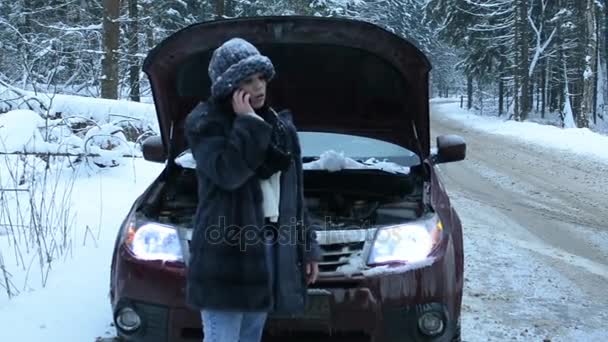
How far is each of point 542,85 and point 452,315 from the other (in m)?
43.9

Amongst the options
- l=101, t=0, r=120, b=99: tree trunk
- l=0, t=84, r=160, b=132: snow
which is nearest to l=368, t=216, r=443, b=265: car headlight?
l=0, t=84, r=160, b=132: snow

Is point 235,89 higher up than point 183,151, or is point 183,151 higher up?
point 235,89

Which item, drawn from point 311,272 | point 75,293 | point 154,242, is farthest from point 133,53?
point 311,272

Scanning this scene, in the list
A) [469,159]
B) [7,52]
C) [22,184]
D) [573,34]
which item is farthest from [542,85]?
[22,184]

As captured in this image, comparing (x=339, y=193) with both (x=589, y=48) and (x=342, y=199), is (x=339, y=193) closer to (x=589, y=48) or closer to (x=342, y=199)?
(x=342, y=199)

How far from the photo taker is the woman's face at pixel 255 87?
7.66ft

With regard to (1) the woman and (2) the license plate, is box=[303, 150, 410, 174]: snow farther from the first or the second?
(1) the woman

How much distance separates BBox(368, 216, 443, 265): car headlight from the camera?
298 cm

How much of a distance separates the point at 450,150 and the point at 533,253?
233cm

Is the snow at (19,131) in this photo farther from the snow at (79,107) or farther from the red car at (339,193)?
the red car at (339,193)

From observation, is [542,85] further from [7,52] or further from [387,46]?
[387,46]

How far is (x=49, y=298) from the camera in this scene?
13.4ft

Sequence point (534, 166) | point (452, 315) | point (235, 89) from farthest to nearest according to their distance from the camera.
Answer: point (534, 166), point (452, 315), point (235, 89)

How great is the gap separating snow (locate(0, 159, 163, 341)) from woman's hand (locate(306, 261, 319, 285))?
1.64 meters
